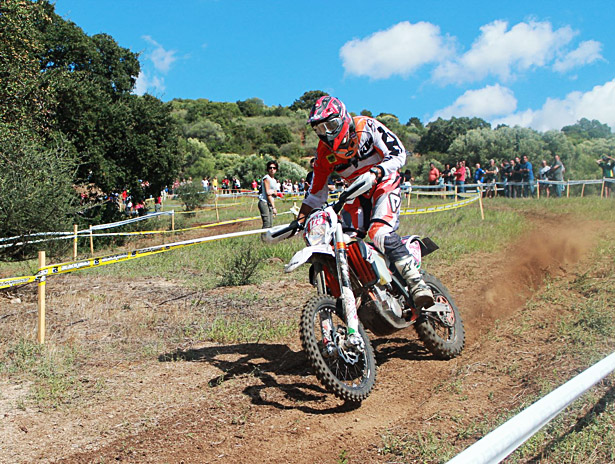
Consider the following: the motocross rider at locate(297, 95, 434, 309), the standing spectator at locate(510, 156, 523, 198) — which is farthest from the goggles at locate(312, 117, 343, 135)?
the standing spectator at locate(510, 156, 523, 198)

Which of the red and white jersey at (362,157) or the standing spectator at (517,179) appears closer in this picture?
the red and white jersey at (362,157)

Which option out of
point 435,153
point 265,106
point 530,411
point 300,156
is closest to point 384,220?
point 530,411

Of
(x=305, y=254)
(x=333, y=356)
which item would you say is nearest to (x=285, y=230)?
(x=305, y=254)

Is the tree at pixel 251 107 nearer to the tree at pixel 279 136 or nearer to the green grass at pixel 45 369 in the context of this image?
the tree at pixel 279 136

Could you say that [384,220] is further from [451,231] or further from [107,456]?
[451,231]

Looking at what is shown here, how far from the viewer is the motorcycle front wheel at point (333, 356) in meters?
3.96

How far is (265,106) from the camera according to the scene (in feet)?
425

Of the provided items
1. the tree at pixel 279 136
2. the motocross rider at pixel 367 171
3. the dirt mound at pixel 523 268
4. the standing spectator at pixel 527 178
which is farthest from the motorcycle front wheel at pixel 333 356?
the tree at pixel 279 136

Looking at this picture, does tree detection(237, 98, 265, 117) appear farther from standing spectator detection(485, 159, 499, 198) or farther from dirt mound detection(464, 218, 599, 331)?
dirt mound detection(464, 218, 599, 331)

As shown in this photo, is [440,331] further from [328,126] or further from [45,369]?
[45,369]

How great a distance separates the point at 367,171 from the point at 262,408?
2.31m

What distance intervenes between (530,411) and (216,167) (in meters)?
65.0

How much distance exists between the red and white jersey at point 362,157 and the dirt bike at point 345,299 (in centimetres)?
62

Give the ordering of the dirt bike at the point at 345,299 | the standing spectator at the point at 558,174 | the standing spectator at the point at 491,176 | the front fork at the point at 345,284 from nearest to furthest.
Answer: the dirt bike at the point at 345,299 < the front fork at the point at 345,284 < the standing spectator at the point at 558,174 < the standing spectator at the point at 491,176
